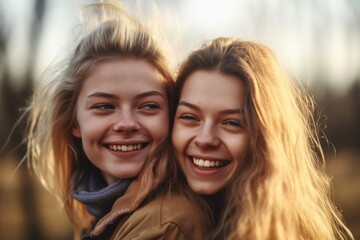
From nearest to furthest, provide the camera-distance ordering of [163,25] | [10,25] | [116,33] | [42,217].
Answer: [116,33], [163,25], [10,25], [42,217]

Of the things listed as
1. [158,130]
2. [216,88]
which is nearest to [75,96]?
[158,130]

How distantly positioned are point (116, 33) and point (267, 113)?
108 centimetres

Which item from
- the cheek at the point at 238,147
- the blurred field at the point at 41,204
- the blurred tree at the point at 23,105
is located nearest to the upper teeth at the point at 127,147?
the cheek at the point at 238,147

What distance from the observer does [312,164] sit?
10.8 feet

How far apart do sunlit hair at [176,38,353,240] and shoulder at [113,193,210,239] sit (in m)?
0.11

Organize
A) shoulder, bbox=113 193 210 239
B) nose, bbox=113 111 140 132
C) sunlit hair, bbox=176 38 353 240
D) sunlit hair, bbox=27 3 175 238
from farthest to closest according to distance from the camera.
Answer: sunlit hair, bbox=27 3 175 238 < nose, bbox=113 111 140 132 < sunlit hair, bbox=176 38 353 240 < shoulder, bbox=113 193 210 239

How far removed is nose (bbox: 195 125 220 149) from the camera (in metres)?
2.83

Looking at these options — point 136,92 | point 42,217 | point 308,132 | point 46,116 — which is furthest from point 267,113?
point 42,217

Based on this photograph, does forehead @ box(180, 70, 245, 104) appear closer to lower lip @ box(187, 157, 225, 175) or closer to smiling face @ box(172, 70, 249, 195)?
smiling face @ box(172, 70, 249, 195)

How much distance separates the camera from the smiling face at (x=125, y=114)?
3.21m

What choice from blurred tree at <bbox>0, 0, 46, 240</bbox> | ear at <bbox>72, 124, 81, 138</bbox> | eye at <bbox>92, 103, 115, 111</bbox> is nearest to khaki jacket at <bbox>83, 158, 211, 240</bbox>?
eye at <bbox>92, 103, 115, 111</bbox>

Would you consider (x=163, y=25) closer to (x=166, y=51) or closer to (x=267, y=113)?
(x=166, y=51)

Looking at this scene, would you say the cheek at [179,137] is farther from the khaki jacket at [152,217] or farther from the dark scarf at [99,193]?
the dark scarf at [99,193]

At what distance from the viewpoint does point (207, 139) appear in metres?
2.82
